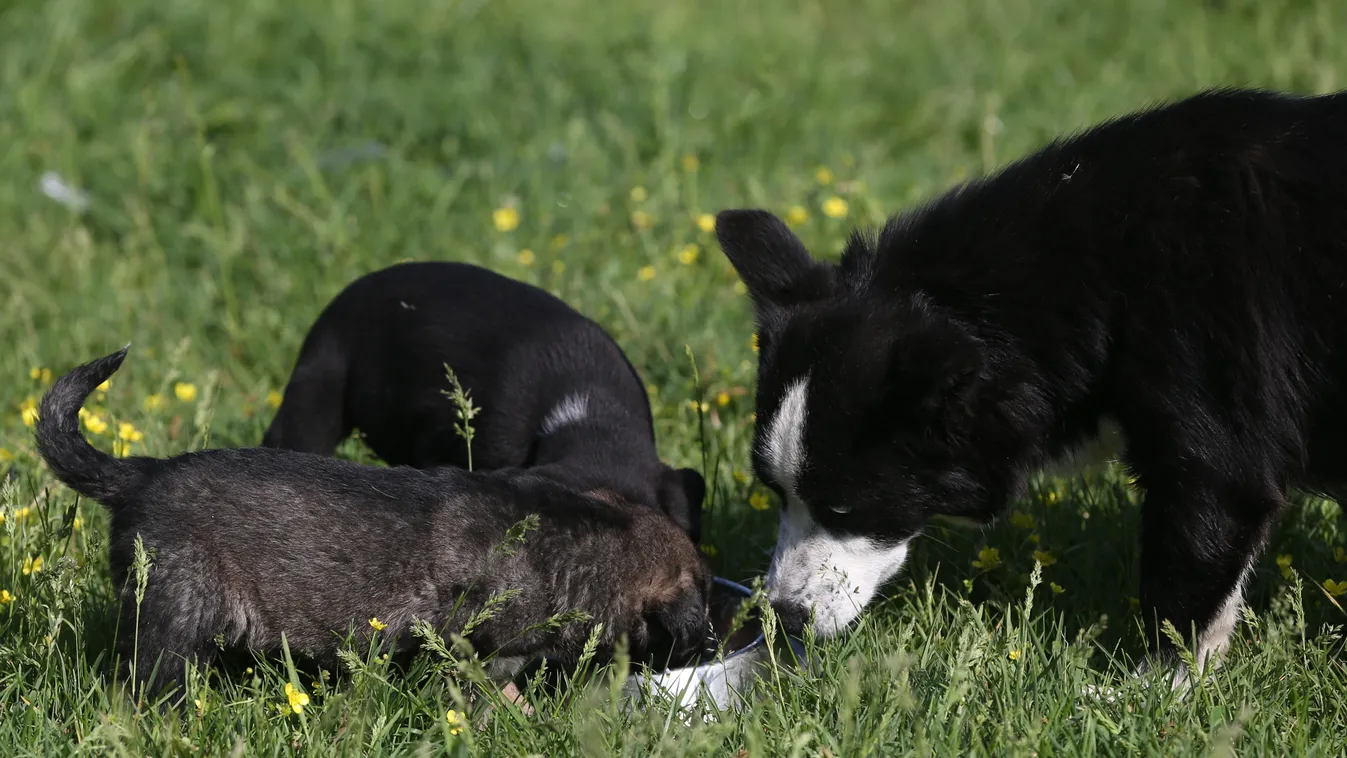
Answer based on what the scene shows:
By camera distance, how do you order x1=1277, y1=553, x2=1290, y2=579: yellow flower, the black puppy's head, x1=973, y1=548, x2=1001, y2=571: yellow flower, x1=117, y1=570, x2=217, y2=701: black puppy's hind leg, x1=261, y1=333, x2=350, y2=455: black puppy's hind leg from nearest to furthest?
x1=117, y1=570, x2=217, y2=701: black puppy's hind leg
the black puppy's head
x1=1277, y1=553, x2=1290, y2=579: yellow flower
x1=973, y1=548, x2=1001, y2=571: yellow flower
x1=261, y1=333, x2=350, y2=455: black puppy's hind leg

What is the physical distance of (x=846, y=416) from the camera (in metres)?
3.45

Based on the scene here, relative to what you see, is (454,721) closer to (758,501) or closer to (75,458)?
(75,458)

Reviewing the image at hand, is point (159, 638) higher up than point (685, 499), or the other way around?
point (159, 638)

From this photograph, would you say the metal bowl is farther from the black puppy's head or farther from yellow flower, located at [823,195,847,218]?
yellow flower, located at [823,195,847,218]

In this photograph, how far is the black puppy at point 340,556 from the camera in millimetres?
3242

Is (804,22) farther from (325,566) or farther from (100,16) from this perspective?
(325,566)

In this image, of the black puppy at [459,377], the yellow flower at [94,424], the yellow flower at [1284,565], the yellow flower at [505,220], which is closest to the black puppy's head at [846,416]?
the black puppy at [459,377]

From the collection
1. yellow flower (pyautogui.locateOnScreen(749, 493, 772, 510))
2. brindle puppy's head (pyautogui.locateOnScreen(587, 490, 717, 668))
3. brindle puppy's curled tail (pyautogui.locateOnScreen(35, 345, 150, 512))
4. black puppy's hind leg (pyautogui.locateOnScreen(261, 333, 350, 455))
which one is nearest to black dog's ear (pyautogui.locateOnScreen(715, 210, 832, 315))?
brindle puppy's head (pyautogui.locateOnScreen(587, 490, 717, 668))

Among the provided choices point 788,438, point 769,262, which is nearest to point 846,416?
point 788,438

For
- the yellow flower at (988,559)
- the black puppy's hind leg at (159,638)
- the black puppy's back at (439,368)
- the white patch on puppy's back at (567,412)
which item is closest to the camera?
the black puppy's hind leg at (159,638)

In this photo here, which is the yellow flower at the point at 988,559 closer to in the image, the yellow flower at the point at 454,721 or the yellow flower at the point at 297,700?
the yellow flower at the point at 454,721

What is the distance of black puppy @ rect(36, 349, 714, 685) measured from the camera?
3.24 m

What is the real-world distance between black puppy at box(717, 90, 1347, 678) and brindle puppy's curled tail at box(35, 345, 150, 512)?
5.18 ft

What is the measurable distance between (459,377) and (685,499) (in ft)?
3.02
